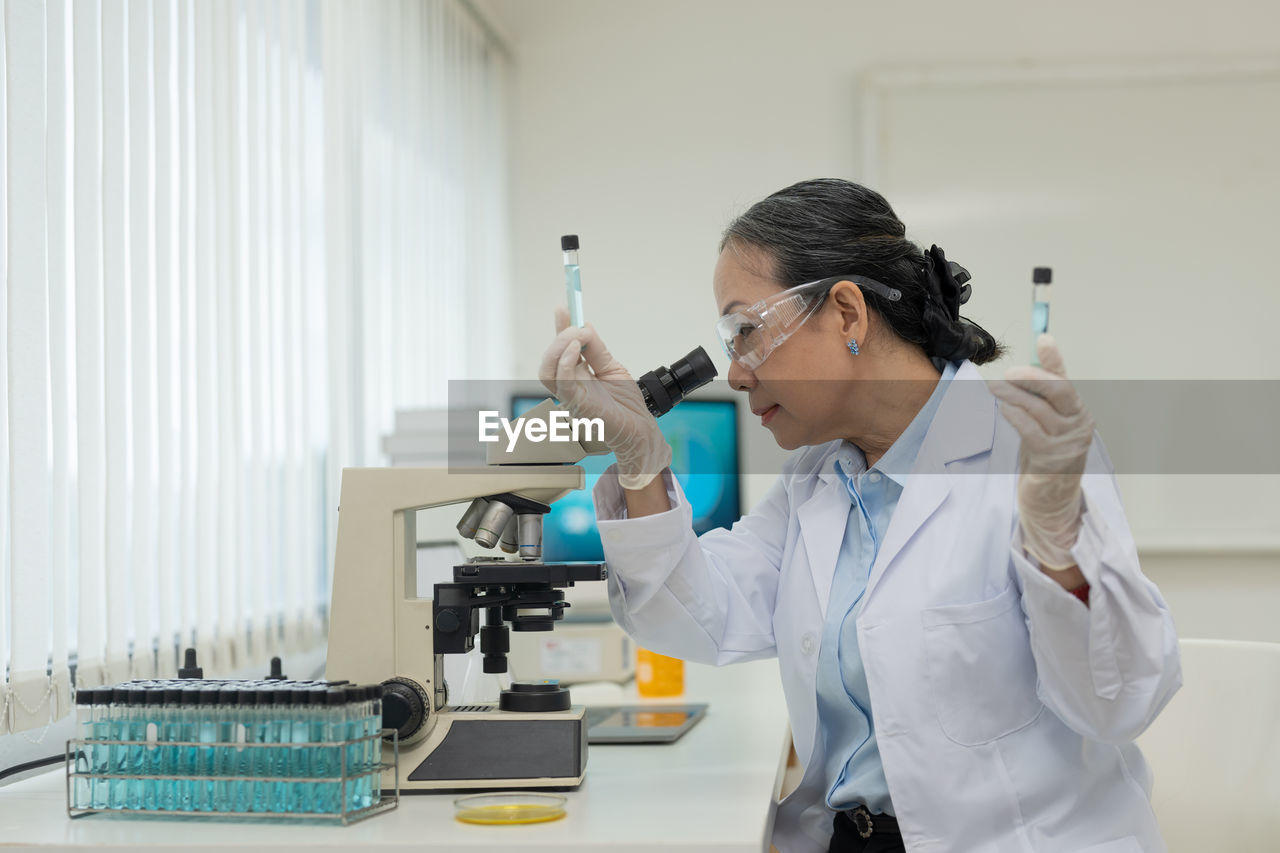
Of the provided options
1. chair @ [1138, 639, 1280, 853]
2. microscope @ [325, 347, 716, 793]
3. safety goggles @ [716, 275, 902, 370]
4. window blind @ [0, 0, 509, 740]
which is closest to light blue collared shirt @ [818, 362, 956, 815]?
safety goggles @ [716, 275, 902, 370]

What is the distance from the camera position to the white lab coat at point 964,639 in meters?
1.03

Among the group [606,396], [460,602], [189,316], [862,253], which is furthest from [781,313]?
[189,316]

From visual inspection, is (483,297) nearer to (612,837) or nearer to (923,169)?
(923,169)

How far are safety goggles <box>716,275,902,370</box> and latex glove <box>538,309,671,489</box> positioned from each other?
6.5 inches

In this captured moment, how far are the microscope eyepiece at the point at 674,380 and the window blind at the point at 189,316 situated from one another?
2.46 ft

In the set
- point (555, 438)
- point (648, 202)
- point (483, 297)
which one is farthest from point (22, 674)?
point (648, 202)

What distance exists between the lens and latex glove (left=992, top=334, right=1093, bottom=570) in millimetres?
923

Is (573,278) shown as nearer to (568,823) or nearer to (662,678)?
(568,823)

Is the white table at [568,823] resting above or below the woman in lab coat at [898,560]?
below

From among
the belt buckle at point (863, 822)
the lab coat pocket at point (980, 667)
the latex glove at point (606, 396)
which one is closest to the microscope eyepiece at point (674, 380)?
the latex glove at point (606, 396)

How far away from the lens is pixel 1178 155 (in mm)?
3010

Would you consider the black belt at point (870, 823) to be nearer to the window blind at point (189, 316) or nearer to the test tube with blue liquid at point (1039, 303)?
the test tube with blue liquid at point (1039, 303)

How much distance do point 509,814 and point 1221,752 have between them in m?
0.97

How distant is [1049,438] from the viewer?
94cm
